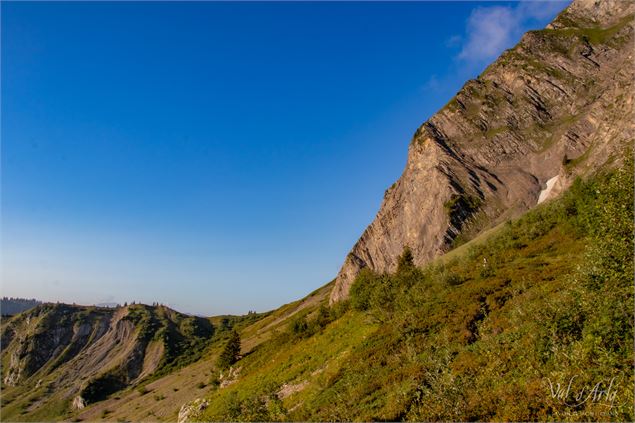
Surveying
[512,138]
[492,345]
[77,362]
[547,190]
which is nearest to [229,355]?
[492,345]

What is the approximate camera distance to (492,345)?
23.0 metres

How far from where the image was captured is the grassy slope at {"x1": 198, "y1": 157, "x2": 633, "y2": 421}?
49.2ft

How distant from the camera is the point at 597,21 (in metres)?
160

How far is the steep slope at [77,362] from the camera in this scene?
13575cm

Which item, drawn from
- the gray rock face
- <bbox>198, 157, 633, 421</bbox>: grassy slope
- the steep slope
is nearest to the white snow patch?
the gray rock face

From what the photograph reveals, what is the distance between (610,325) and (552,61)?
16846 cm

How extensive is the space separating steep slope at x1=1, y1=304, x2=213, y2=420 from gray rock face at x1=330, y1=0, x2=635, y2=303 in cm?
9628

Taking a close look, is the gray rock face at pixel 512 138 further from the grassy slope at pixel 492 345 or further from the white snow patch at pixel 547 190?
the grassy slope at pixel 492 345

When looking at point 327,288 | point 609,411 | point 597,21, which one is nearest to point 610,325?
point 609,411

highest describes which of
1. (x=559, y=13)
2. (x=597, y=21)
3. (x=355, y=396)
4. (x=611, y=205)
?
(x=559, y=13)

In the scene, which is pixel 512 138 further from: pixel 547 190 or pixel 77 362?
pixel 77 362

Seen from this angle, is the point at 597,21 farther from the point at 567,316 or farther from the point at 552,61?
the point at 567,316

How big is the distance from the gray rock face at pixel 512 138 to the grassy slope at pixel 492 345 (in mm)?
62891

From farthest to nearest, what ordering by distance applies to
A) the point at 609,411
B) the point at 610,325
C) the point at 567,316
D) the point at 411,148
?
1. the point at 411,148
2. the point at 567,316
3. the point at 610,325
4. the point at 609,411
